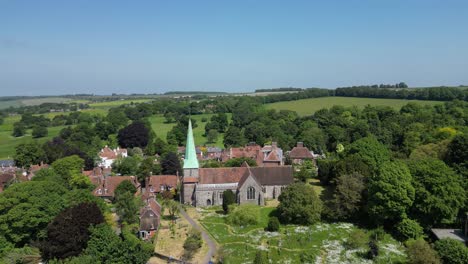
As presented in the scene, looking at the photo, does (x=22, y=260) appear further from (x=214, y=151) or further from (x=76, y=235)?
(x=214, y=151)

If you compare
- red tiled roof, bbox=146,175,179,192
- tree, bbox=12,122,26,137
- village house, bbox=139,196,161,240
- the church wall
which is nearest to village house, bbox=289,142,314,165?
red tiled roof, bbox=146,175,179,192

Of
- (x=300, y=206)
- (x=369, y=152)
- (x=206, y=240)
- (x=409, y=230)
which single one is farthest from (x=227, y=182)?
(x=409, y=230)

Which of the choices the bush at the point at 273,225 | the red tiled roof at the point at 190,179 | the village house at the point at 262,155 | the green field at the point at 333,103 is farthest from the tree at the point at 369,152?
the green field at the point at 333,103

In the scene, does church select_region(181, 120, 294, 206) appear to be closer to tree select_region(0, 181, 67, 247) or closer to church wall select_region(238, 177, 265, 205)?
church wall select_region(238, 177, 265, 205)

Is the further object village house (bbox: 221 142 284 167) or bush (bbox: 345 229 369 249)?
village house (bbox: 221 142 284 167)

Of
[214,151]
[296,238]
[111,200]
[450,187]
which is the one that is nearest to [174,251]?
[296,238]

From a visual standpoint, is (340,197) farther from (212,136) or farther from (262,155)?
(212,136)
